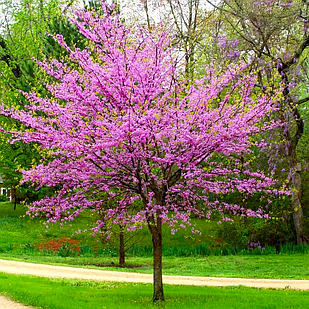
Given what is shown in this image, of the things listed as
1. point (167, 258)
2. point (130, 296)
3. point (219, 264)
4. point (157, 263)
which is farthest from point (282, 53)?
point (130, 296)

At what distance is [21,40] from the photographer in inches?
1222

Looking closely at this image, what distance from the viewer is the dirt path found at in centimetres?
1317

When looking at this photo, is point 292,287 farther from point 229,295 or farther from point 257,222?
point 257,222

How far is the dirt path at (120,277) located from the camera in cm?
1317

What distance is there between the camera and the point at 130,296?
10.7m

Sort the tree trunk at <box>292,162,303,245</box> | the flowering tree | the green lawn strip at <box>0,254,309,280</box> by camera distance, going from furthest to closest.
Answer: the tree trunk at <box>292,162,303,245</box> → the green lawn strip at <box>0,254,309,280</box> → the flowering tree

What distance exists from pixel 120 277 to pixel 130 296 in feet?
14.1

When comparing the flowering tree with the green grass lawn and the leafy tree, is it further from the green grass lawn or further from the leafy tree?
the leafy tree

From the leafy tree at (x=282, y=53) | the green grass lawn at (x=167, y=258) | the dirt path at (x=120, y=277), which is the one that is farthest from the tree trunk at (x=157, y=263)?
the leafy tree at (x=282, y=53)

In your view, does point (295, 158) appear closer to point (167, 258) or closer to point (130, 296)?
point (167, 258)

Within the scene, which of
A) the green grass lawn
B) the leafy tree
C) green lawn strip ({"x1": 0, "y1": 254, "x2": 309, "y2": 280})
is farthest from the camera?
the leafy tree

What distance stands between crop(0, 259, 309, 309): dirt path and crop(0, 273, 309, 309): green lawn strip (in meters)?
1.28

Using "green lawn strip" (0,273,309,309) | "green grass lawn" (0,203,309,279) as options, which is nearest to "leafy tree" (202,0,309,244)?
"green grass lawn" (0,203,309,279)

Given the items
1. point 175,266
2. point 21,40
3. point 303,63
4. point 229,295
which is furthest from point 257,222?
point 21,40
